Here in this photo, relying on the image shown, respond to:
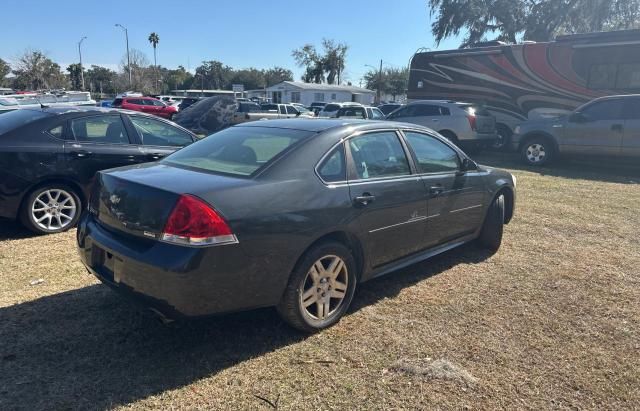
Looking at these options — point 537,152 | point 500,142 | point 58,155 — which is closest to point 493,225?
point 58,155

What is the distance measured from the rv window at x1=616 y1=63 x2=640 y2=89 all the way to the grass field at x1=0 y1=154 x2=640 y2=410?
10.3m

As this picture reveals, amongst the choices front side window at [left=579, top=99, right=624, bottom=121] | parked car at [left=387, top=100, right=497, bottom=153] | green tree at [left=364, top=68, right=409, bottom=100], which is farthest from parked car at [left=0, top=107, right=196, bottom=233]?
green tree at [left=364, top=68, right=409, bottom=100]

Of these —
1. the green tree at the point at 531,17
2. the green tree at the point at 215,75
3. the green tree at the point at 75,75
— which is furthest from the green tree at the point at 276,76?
the green tree at the point at 531,17

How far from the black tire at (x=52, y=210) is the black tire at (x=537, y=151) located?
1130 centimetres

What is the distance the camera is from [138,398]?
270cm

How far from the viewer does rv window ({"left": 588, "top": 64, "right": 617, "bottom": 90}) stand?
13250 millimetres

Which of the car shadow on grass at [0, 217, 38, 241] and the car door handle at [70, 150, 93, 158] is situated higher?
the car door handle at [70, 150, 93, 158]

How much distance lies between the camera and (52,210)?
18.1 feet

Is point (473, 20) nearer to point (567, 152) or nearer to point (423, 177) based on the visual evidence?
point (567, 152)

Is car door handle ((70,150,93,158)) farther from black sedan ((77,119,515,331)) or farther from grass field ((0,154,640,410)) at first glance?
black sedan ((77,119,515,331))

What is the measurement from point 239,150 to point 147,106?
29.3 meters

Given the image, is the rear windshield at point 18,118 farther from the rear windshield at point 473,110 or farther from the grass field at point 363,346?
the rear windshield at point 473,110

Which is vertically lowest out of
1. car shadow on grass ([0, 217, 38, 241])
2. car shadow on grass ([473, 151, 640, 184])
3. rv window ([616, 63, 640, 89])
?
car shadow on grass ([0, 217, 38, 241])

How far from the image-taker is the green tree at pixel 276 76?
102438 mm
